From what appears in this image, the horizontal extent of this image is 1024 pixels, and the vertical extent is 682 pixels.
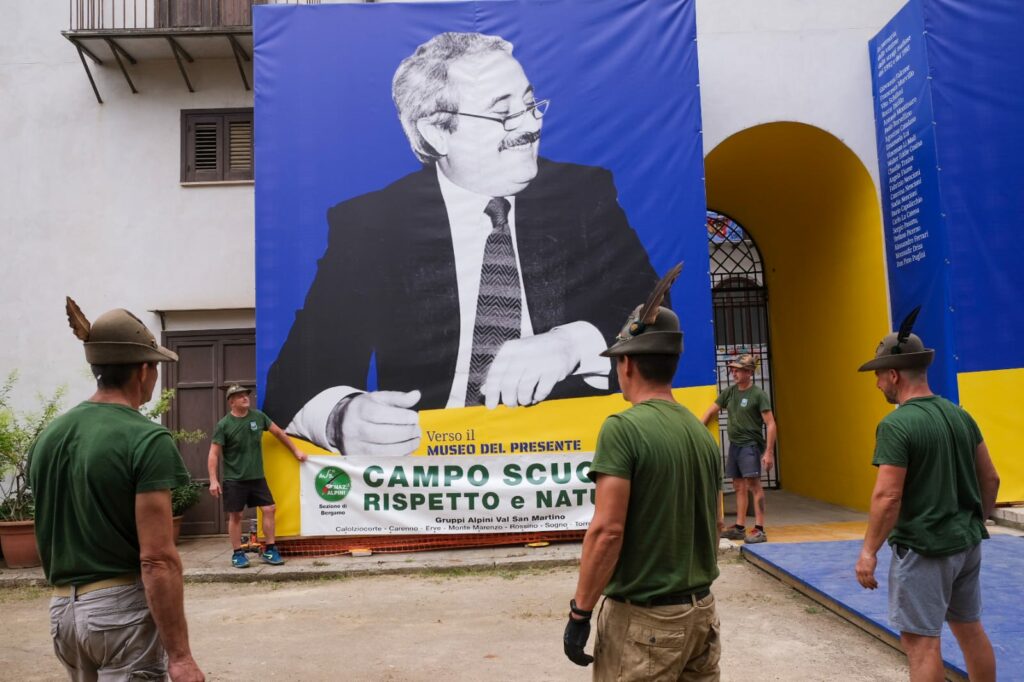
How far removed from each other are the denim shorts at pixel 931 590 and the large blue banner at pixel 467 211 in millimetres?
4854

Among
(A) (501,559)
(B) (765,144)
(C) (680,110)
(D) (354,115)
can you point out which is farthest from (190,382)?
(B) (765,144)

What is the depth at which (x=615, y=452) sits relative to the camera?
2637 mm

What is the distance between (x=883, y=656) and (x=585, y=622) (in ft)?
10.6

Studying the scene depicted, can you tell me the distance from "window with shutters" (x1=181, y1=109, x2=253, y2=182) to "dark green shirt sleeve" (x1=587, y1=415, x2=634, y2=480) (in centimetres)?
871

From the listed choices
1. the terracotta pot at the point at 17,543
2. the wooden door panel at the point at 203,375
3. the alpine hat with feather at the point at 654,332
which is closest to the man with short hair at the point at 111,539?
the alpine hat with feather at the point at 654,332

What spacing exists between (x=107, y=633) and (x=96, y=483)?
0.49m

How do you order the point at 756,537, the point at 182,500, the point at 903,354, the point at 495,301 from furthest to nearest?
the point at 182,500, the point at 495,301, the point at 756,537, the point at 903,354

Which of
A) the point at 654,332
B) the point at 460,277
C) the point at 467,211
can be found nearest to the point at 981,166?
the point at 467,211

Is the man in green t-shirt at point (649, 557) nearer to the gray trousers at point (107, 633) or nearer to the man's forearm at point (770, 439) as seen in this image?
the gray trousers at point (107, 633)

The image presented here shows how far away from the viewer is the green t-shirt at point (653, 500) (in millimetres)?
2646

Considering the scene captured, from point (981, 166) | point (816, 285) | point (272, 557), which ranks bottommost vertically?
point (272, 557)

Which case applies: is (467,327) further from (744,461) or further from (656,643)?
(656,643)

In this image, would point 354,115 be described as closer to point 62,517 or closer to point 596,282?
point 596,282

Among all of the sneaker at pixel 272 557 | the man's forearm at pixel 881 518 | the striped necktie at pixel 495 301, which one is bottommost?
the sneaker at pixel 272 557
